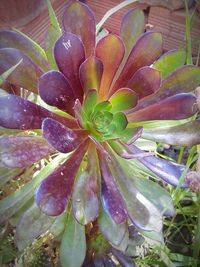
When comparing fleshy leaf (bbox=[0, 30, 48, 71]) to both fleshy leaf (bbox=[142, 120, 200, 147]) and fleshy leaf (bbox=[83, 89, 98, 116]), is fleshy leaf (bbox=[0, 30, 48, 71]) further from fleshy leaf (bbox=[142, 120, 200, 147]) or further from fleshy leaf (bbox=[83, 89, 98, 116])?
fleshy leaf (bbox=[142, 120, 200, 147])

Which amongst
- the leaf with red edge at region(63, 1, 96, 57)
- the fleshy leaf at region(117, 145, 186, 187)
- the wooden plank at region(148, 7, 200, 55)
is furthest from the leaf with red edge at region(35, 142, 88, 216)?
the wooden plank at region(148, 7, 200, 55)

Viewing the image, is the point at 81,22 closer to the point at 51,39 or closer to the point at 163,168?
the point at 51,39

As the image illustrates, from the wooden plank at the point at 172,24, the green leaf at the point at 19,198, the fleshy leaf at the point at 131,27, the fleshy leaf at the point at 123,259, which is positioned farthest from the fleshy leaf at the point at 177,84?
the wooden plank at the point at 172,24

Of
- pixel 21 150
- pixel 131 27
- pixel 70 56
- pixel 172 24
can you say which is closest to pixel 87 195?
pixel 21 150

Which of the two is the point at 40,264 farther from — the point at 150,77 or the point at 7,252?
the point at 150,77

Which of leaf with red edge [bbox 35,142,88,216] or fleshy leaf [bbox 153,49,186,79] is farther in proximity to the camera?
fleshy leaf [bbox 153,49,186,79]

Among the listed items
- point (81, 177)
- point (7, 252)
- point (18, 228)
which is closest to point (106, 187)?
point (81, 177)
